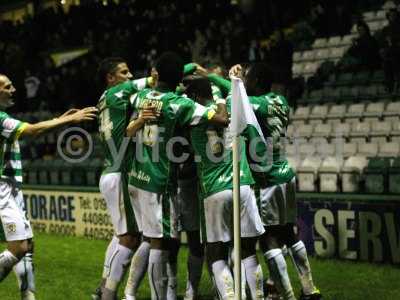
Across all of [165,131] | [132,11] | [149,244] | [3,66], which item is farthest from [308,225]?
[3,66]

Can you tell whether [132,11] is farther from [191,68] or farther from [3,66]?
[191,68]

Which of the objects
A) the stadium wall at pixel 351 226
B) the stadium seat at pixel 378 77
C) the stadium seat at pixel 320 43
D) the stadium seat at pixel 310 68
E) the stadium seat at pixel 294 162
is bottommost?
the stadium wall at pixel 351 226

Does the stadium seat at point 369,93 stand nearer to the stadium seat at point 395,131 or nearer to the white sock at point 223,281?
the stadium seat at point 395,131

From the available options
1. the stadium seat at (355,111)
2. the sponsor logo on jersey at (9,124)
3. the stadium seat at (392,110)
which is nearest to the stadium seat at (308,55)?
the stadium seat at (355,111)

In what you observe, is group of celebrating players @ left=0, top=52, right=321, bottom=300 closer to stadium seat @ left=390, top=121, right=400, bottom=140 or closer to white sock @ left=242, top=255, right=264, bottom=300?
white sock @ left=242, top=255, right=264, bottom=300

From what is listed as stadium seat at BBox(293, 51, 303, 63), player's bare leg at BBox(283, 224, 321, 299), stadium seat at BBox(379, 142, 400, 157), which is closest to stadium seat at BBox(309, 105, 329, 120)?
stadium seat at BBox(379, 142, 400, 157)

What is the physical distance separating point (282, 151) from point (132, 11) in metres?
14.8

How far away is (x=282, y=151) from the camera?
6.67m

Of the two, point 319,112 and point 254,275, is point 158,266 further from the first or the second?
point 319,112

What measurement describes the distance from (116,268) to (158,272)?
2.15ft

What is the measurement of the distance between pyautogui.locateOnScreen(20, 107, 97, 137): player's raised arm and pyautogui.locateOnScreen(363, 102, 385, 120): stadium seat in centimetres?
757

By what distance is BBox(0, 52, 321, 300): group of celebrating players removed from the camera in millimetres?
5562

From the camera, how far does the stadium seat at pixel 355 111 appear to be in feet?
40.3

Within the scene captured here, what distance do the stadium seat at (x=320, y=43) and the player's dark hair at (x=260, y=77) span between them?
9.31 meters
